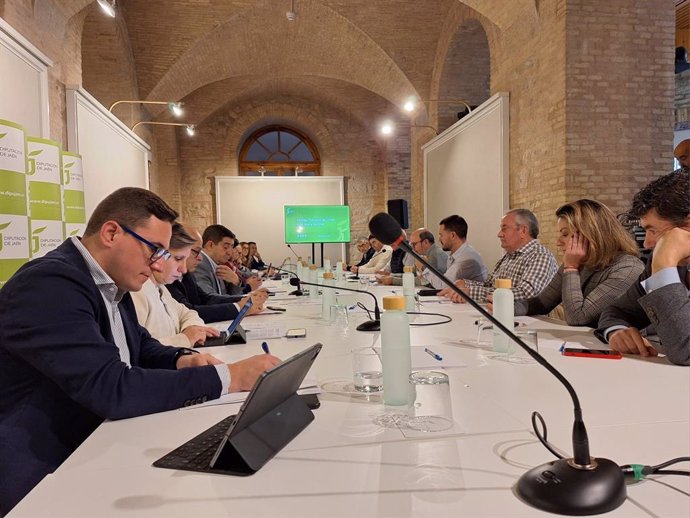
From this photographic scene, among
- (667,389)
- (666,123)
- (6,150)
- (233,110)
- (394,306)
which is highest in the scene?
(233,110)

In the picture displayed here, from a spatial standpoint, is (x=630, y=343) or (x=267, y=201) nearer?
(x=630, y=343)

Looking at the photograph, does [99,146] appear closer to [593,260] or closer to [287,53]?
[287,53]

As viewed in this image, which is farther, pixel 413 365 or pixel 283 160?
pixel 283 160

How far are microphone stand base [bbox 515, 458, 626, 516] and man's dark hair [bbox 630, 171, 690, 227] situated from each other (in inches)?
60.9

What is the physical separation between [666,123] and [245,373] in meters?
5.56

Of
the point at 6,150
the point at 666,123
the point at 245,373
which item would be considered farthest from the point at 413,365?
the point at 666,123

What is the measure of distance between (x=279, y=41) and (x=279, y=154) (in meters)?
4.13

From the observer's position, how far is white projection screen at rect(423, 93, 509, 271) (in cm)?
670

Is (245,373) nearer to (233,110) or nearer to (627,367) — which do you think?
(627,367)

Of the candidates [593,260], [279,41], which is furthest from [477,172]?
[593,260]

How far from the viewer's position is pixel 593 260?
8.98 feet

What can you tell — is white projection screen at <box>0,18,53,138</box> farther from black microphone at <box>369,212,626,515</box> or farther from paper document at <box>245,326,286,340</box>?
black microphone at <box>369,212,626,515</box>

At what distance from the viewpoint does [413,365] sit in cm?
182

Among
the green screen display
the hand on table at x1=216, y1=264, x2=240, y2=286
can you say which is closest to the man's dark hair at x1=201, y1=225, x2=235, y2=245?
the hand on table at x1=216, y1=264, x2=240, y2=286
